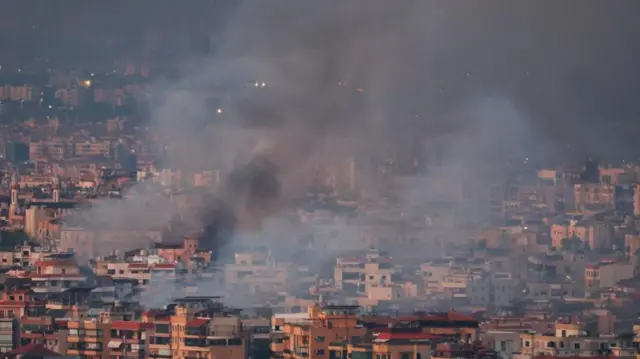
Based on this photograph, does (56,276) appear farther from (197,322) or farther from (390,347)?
(390,347)

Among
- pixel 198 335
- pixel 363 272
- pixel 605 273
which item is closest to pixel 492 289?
pixel 605 273

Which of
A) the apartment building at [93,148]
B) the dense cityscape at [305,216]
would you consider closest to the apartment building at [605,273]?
the dense cityscape at [305,216]

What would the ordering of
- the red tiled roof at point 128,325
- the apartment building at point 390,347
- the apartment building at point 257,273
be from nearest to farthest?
the apartment building at point 390,347 < the red tiled roof at point 128,325 < the apartment building at point 257,273

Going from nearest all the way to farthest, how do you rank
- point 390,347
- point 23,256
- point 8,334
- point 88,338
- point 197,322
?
point 390,347, point 197,322, point 88,338, point 8,334, point 23,256

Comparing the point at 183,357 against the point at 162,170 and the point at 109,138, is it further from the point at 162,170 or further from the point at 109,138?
the point at 109,138

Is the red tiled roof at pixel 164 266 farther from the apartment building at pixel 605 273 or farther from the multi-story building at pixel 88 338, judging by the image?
the multi-story building at pixel 88 338

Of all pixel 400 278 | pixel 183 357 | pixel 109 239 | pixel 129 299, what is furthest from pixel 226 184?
pixel 183 357

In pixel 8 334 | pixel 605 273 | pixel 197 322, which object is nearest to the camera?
pixel 197 322
